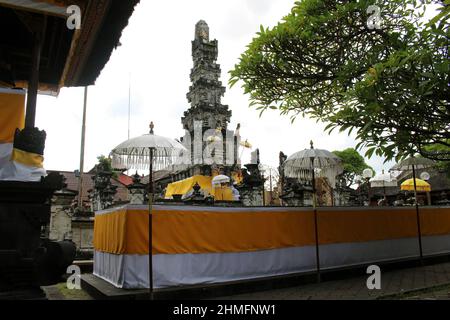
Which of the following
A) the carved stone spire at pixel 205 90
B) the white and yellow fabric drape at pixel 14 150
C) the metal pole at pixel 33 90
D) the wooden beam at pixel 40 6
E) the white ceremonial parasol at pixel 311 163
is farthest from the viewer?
the carved stone spire at pixel 205 90

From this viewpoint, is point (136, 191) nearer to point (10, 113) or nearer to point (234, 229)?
point (234, 229)

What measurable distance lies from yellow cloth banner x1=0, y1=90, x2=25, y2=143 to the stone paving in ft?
19.5

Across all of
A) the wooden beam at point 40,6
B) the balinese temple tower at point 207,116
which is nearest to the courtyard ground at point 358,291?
the wooden beam at point 40,6

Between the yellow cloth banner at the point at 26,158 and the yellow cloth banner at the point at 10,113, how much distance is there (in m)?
0.37

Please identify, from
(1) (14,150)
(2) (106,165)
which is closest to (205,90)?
(2) (106,165)

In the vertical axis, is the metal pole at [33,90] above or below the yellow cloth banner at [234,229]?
above

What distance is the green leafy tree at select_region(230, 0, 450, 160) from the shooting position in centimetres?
Result: 688

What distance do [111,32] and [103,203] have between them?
551 inches

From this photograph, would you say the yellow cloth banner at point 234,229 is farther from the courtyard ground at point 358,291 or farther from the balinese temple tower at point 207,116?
the balinese temple tower at point 207,116

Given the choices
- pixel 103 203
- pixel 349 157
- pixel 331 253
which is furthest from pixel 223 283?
pixel 349 157

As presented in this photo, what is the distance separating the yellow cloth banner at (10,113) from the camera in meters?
4.75

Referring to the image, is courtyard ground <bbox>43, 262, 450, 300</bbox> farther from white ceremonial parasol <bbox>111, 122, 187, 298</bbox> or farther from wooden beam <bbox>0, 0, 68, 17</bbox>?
wooden beam <bbox>0, 0, 68, 17</bbox>

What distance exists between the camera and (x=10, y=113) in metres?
4.80

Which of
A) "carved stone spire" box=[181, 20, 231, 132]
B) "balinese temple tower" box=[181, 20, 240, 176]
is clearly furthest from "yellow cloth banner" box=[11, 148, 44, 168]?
"carved stone spire" box=[181, 20, 231, 132]
